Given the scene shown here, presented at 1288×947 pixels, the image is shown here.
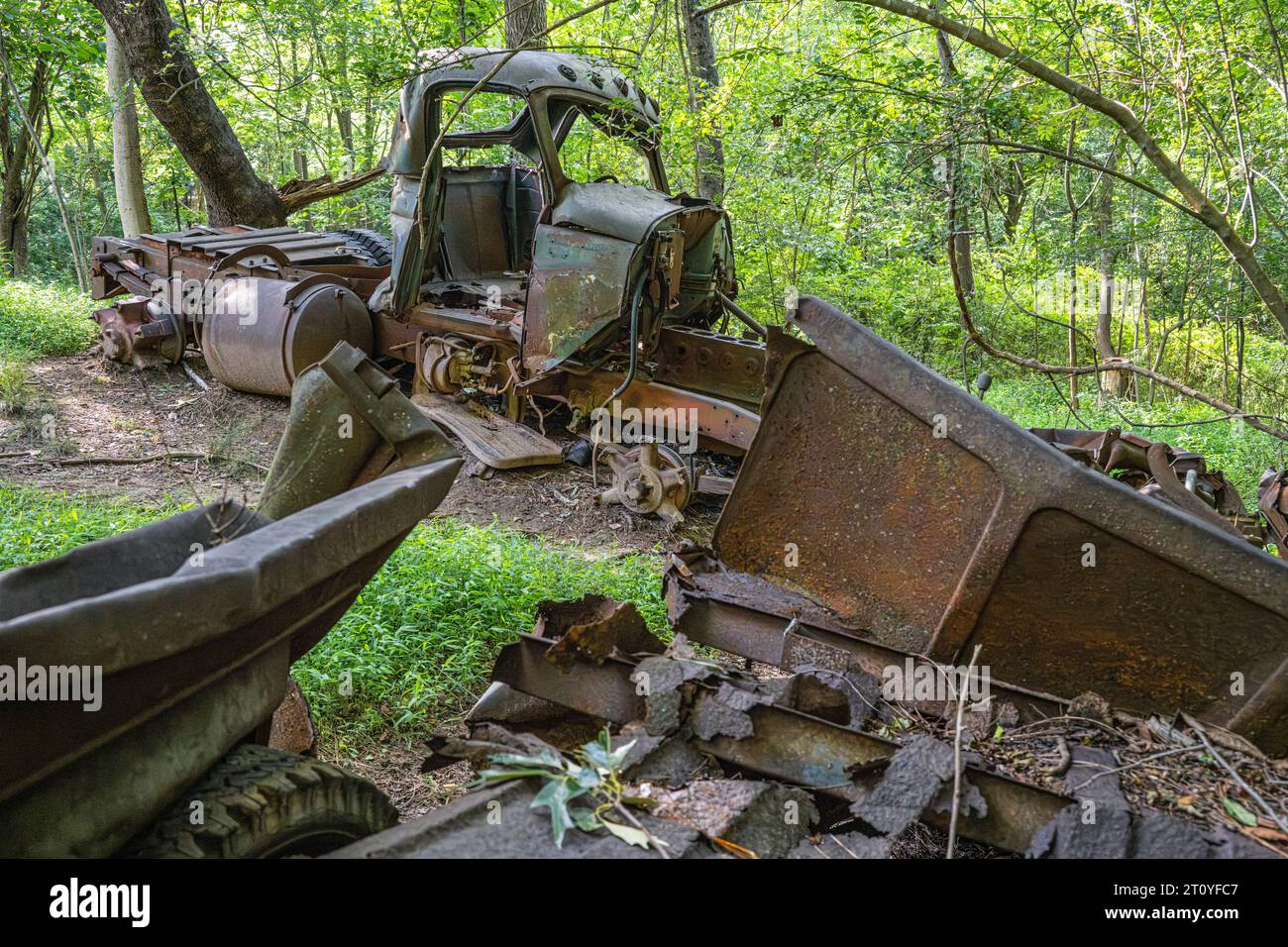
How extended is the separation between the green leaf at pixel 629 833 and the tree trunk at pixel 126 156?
37.3 feet

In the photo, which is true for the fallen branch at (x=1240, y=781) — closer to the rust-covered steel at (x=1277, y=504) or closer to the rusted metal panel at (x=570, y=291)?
the rust-covered steel at (x=1277, y=504)

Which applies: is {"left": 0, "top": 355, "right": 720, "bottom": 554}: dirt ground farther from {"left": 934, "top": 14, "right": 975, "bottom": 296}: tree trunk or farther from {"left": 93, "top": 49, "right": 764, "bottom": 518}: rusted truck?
{"left": 934, "top": 14, "right": 975, "bottom": 296}: tree trunk

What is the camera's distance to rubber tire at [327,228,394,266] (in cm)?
880

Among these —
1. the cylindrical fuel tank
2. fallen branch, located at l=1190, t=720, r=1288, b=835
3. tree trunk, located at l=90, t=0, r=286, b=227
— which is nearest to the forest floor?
the cylindrical fuel tank

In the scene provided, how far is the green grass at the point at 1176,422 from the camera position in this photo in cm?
768

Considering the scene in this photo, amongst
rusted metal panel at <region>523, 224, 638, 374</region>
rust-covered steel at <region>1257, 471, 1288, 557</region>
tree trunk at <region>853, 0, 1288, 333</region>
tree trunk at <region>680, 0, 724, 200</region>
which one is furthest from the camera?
tree trunk at <region>680, 0, 724, 200</region>

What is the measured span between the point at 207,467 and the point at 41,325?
4.48 metres

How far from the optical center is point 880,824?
2.14 m

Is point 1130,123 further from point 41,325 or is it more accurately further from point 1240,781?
point 41,325

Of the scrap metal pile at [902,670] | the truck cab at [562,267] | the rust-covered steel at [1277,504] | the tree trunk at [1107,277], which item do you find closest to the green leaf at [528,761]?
the scrap metal pile at [902,670]

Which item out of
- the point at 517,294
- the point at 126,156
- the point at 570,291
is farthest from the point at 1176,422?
the point at 126,156
